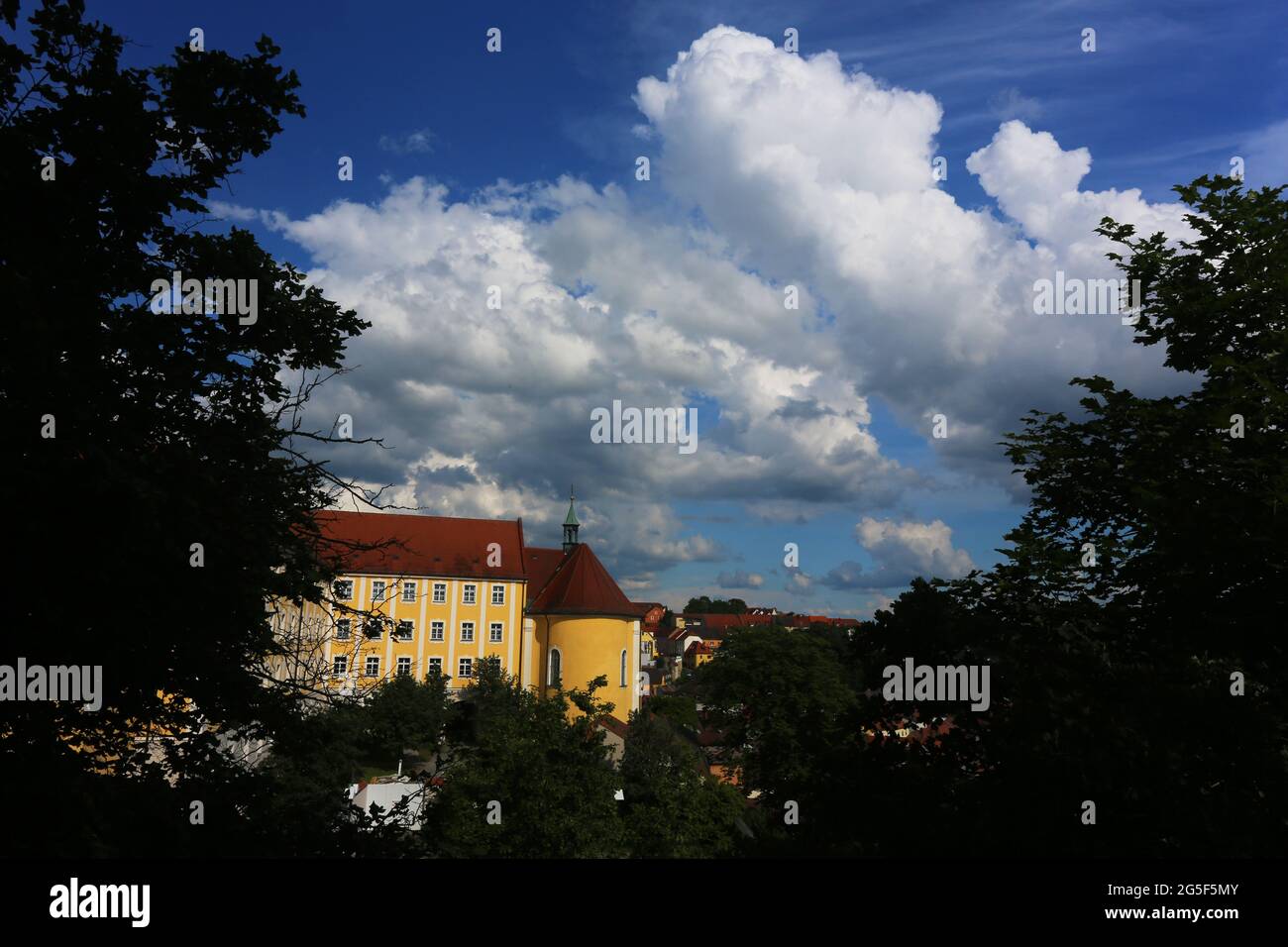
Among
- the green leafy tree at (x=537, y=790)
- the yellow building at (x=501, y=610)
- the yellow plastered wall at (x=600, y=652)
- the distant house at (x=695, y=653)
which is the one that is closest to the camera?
the green leafy tree at (x=537, y=790)

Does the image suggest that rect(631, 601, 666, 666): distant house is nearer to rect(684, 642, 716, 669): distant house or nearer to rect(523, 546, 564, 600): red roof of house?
rect(684, 642, 716, 669): distant house

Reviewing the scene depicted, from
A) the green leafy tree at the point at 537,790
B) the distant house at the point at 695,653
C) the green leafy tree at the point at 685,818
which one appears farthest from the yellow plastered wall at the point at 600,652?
the distant house at the point at 695,653

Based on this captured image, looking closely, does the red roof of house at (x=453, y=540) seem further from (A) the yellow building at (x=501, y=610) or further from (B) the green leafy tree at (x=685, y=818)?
(B) the green leafy tree at (x=685, y=818)

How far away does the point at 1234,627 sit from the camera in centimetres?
1083

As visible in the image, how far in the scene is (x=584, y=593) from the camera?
194ft

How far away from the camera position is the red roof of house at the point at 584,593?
193 ft

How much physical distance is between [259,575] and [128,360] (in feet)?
7.28

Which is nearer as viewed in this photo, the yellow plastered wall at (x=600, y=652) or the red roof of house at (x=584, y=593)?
the yellow plastered wall at (x=600, y=652)

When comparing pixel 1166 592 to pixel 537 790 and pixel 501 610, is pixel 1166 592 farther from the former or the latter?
pixel 501 610

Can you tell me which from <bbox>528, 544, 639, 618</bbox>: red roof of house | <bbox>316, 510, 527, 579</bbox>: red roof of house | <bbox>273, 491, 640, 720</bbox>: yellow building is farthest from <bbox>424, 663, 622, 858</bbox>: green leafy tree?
<bbox>316, 510, 527, 579</bbox>: red roof of house

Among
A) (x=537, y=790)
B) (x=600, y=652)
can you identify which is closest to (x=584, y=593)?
(x=600, y=652)

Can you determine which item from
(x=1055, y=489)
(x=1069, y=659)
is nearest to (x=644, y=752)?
(x=1055, y=489)

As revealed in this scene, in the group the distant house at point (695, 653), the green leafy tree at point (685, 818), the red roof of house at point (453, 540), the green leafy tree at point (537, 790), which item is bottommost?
the distant house at point (695, 653)
